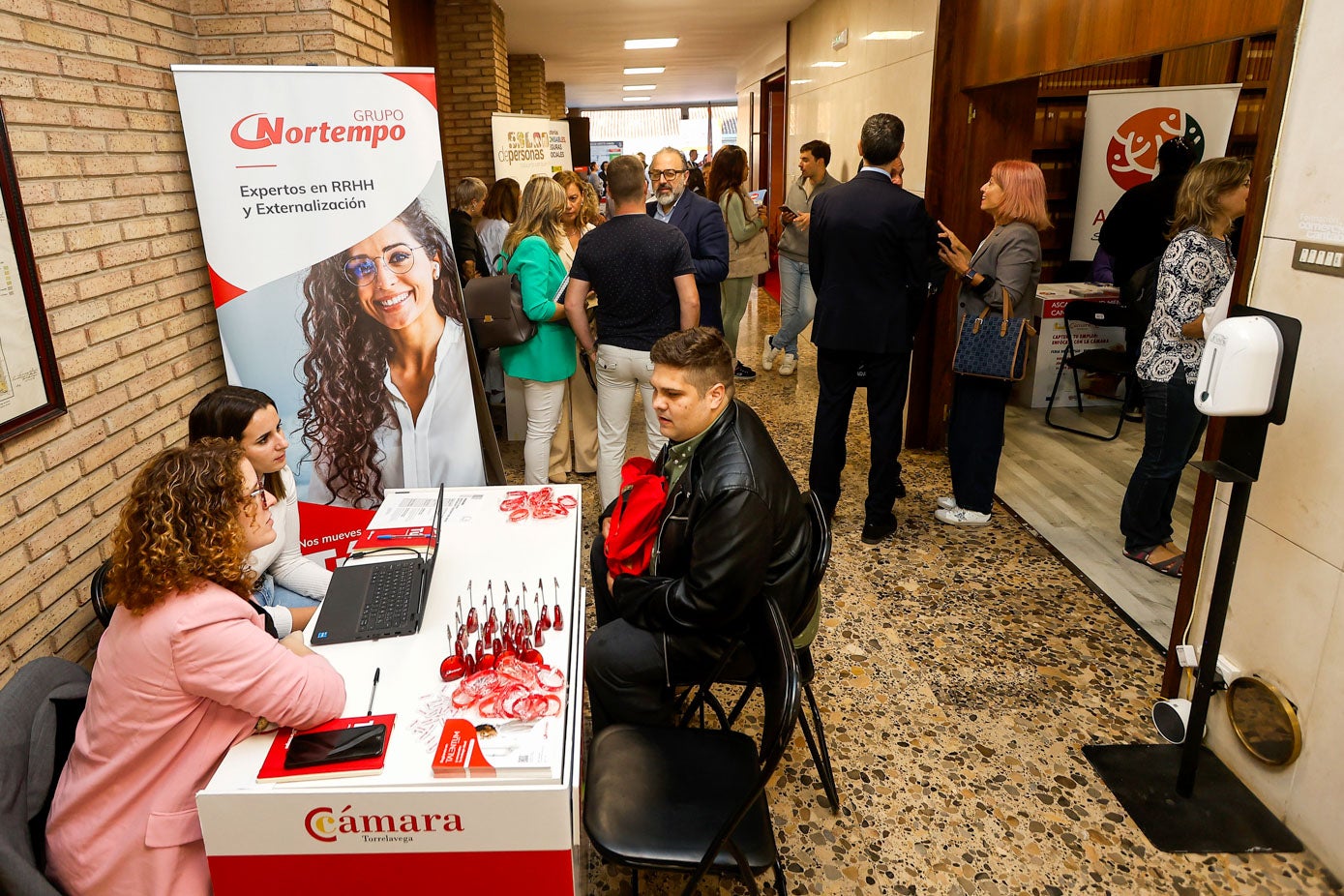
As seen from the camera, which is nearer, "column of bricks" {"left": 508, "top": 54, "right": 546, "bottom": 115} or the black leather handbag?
the black leather handbag

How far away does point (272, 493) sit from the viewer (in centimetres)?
232

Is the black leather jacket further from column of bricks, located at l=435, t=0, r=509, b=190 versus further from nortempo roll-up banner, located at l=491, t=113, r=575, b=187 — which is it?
column of bricks, located at l=435, t=0, r=509, b=190

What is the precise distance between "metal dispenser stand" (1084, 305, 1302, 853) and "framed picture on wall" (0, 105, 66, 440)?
274cm

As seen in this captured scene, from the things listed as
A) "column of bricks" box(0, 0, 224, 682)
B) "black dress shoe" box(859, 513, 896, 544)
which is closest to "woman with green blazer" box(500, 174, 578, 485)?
"column of bricks" box(0, 0, 224, 682)

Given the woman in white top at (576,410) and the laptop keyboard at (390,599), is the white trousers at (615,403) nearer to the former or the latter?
the woman in white top at (576,410)

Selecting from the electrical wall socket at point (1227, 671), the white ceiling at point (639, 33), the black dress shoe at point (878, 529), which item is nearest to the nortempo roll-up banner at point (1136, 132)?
the black dress shoe at point (878, 529)

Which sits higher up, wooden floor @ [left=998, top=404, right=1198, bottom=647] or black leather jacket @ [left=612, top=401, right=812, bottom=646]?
black leather jacket @ [left=612, top=401, right=812, bottom=646]

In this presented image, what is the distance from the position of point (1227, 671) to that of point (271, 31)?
366cm

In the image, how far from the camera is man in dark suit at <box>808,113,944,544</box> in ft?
11.2

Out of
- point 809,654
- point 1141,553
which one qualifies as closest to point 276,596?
point 809,654

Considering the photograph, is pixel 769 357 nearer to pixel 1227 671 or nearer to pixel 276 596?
pixel 1227 671

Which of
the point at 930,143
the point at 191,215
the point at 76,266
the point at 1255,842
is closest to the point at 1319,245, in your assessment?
the point at 1255,842

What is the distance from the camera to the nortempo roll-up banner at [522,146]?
6.45 meters

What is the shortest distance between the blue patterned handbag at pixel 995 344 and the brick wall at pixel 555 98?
11.7m
